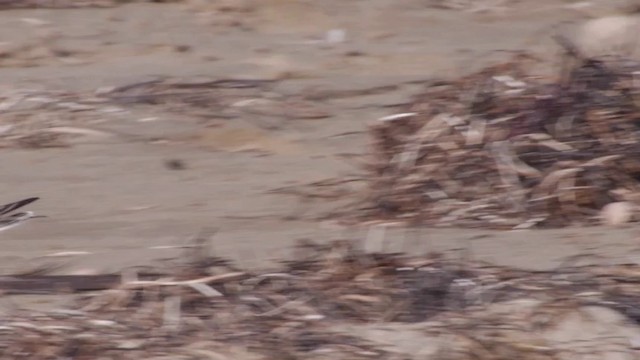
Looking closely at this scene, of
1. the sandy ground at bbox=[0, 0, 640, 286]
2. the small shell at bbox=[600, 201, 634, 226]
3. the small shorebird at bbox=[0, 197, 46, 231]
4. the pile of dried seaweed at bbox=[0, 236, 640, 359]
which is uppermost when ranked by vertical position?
the pile of dried seaweed at bbox=[0, 236, 640, 359]

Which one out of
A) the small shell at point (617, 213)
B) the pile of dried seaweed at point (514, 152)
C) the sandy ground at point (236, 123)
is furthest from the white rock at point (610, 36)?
the small shell at point (617, 213)

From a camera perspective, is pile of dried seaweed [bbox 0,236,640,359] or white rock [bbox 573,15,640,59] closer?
pile of dried seaweed [bbox 0,236,640,359]

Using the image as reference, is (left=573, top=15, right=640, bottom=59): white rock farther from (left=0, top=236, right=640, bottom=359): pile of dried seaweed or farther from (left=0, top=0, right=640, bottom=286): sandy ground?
(left=0, top=236, right=640, bottom=359): pile of dried seaweed

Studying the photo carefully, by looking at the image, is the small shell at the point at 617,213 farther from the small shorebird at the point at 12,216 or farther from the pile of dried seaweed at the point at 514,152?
the small shorebird at the point at 12,216

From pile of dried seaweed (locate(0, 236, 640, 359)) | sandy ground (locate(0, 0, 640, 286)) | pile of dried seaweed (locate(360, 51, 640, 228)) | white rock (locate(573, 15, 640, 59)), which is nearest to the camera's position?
pile of dried seaweed (locate(0, 236, 640, 359))

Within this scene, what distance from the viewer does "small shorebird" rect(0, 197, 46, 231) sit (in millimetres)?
4523

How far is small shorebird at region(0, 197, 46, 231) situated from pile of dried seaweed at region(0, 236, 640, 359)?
0.79 metres

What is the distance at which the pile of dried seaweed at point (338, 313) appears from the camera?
3430 millimetres

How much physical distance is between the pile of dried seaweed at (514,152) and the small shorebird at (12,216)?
3.00 feet

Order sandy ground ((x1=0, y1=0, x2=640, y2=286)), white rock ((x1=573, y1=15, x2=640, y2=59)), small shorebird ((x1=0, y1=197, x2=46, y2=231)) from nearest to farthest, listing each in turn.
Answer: sandy ground ((x1=0, y1=0, x2=640, y2=286))
small shorebird ((x1=0, y1=197, x2=46, y2=231))
white rock ((x1=573, y1=15, x2=640, y2=59))

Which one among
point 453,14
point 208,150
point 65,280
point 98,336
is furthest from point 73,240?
point 453,14

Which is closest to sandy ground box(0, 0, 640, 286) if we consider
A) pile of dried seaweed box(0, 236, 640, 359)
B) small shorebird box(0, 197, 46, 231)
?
small shorebird box(0, 197, 46, 231)

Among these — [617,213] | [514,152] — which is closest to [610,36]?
[514,152]

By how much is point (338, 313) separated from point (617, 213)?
951 millimetres
